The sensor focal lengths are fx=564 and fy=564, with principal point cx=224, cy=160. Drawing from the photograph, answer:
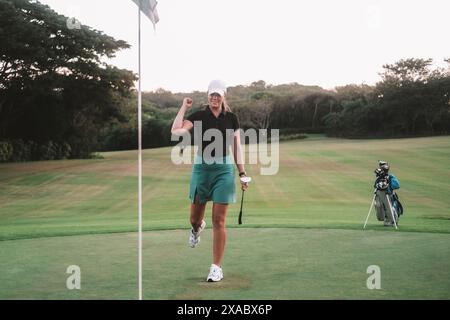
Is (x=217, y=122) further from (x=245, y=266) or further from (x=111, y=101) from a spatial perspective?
(x=111, y=101)

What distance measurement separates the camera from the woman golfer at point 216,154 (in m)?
4.64

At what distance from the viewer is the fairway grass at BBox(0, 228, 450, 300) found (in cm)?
399

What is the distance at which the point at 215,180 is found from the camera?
15.9ft

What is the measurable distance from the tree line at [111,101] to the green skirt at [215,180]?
12873 mm

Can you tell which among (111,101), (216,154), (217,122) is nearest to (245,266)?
(216,154)

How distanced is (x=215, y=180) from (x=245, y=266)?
0.80m

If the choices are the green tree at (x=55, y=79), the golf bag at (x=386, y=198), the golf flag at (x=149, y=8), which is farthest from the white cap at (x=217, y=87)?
the green tree at (x=55, y=79)

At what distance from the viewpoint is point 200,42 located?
17203 mm

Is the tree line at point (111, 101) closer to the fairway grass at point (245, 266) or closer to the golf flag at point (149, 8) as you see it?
the fairway grass at point (245, 266)

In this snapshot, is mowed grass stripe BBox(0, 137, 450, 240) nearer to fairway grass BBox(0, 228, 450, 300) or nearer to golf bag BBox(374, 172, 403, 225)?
golf bag BBox(374, 172, 403, 225)

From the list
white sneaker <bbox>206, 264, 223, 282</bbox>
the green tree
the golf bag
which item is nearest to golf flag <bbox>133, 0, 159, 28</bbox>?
white sneaker <bbox>206, 264, 223, 282</bbox>
